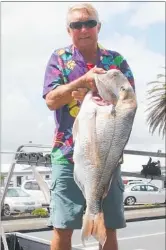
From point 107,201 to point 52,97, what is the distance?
0.69 metres

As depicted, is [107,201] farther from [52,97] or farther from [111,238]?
[52,97]

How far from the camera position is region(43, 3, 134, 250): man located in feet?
9.36

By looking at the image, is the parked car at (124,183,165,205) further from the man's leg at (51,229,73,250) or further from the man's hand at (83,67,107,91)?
the man's hand at (83,67,107,91)

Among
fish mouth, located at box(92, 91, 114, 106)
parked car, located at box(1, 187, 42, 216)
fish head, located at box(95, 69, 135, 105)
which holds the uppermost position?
fish head, located at box(95, 69, 135, 105)

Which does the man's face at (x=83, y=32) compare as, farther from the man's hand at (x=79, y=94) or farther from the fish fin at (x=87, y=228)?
the fish fin at (x=87, y=228)

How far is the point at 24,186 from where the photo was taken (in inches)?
1062

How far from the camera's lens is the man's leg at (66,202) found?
293 centimetres

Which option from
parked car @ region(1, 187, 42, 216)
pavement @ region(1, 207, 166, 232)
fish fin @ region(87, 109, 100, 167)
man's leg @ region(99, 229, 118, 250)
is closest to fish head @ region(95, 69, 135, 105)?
fish fin @ region(87, 109, 100, 167)

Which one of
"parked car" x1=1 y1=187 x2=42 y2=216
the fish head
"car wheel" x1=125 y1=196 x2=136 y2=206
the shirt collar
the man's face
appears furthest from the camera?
"car wheel" x1=125 y1=196 x2=136 y2=206

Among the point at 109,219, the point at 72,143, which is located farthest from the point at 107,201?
the point at 72,143

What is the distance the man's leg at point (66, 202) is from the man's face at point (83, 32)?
721mm

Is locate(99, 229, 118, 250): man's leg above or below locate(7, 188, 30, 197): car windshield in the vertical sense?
above

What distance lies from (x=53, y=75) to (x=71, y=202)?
75 cm

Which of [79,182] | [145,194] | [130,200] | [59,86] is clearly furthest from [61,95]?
[145,194]
